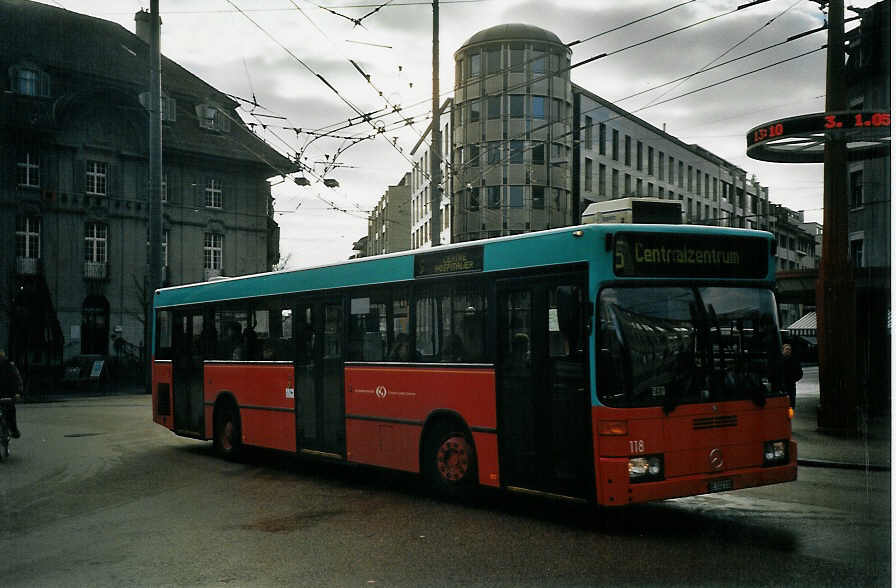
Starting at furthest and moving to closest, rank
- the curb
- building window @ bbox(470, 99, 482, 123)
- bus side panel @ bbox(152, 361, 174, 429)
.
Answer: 1. building window @ bbox(470, 99, 482, 123)
2. bus side panel @ bbox(152, 361, 174, 429)
3. the curb

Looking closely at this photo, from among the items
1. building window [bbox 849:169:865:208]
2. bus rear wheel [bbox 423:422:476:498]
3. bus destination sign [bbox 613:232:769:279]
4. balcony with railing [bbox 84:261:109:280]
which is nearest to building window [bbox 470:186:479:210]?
building window [bbox 849:169:865:208]

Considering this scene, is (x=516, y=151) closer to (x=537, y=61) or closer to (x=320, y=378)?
(x=537, y=61)

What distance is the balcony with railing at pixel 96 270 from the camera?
3959cm

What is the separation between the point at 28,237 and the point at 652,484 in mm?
33836

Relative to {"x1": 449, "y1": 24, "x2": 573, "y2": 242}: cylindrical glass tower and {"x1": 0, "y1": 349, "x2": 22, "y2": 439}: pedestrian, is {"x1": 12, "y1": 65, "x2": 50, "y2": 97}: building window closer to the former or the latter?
{"x1": 449, "y1": 24, "x2": 573, "y2": 242}: cylindrical glass tower

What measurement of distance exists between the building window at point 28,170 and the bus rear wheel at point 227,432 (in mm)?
24478

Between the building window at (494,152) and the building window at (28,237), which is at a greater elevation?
the building window at (494,152)

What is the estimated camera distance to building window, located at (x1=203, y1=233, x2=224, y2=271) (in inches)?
1802

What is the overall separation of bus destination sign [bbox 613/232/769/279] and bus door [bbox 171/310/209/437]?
8.96 meters

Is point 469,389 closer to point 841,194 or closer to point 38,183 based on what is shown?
point 841,194

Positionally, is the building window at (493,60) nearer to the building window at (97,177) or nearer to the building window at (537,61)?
the building window at (537,61)

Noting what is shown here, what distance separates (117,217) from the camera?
135 ft

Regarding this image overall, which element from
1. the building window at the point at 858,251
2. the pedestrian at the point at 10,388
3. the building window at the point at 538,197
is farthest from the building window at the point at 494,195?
the pedestrian at the point at 10,388

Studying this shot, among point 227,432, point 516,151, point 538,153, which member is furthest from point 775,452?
point 538,153
